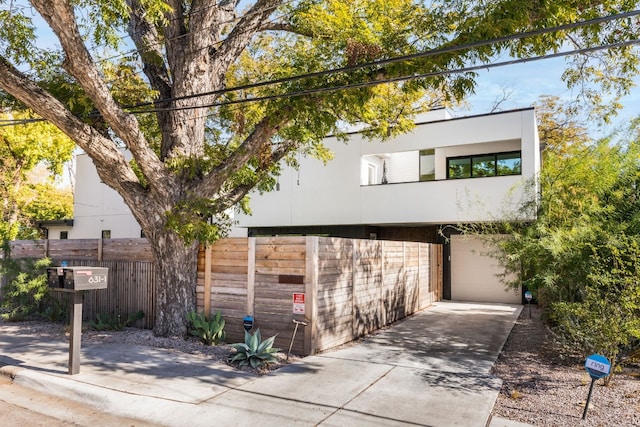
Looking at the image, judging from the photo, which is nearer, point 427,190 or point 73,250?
point 73,250

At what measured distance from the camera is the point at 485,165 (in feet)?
57.2

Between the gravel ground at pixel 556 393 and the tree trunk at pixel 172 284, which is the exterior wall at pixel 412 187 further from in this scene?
the tree trunk at pixel 172 284

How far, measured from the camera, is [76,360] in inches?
259

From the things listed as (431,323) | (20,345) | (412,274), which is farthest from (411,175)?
(20,345)

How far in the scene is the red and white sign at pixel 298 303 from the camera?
7938 mm

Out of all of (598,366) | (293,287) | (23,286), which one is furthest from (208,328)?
(598,366)

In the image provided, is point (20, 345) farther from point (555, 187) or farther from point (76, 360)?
point (555, 187)

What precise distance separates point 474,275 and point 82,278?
15052mm

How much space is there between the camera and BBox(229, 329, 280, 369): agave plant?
7.25 m

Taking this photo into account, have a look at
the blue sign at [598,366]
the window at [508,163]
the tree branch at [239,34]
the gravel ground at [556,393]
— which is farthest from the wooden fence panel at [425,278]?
the blue sign at [598,366]

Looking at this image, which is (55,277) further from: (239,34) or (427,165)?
(427,165)

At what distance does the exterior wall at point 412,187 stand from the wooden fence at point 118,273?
9293mm

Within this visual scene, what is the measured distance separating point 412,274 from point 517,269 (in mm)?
3548

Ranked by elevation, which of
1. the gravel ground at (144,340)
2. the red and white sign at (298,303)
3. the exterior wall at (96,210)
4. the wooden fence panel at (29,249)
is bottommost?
the gravel ground at (144,340)
